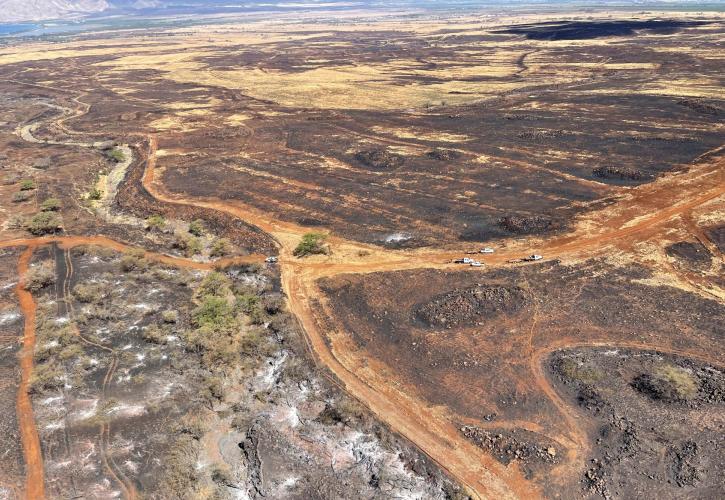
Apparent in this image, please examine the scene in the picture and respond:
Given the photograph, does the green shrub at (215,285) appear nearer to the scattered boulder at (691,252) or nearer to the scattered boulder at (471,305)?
the scattered boulder at (471,305)

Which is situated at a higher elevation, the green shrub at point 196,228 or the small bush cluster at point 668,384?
the green shrub at point 196,228

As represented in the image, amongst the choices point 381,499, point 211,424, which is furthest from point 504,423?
point 211,424

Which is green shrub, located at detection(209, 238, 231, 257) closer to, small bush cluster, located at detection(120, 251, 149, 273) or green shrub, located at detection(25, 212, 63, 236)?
small bush cluster, located at detection(120, 251, 149, 273)

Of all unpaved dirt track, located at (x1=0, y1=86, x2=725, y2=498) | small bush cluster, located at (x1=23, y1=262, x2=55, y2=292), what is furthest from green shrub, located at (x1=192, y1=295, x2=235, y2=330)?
small bush cluster, located at (x1=23, y1=262, x2=55, y2=292)

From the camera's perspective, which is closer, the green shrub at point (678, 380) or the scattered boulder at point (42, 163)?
the green shrub at point (678, 380)

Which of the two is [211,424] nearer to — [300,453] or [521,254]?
[300,453]

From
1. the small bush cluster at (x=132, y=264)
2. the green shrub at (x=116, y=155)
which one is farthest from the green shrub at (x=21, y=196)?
the small bush cluster at (x=132, y=264)

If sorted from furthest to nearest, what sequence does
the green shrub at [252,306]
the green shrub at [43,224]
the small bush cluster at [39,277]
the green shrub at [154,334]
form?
the green shrub at [43,224] < the small bush cluster at [39,277] < the green shrub at [252,306] < the green shrub at [154,334]
